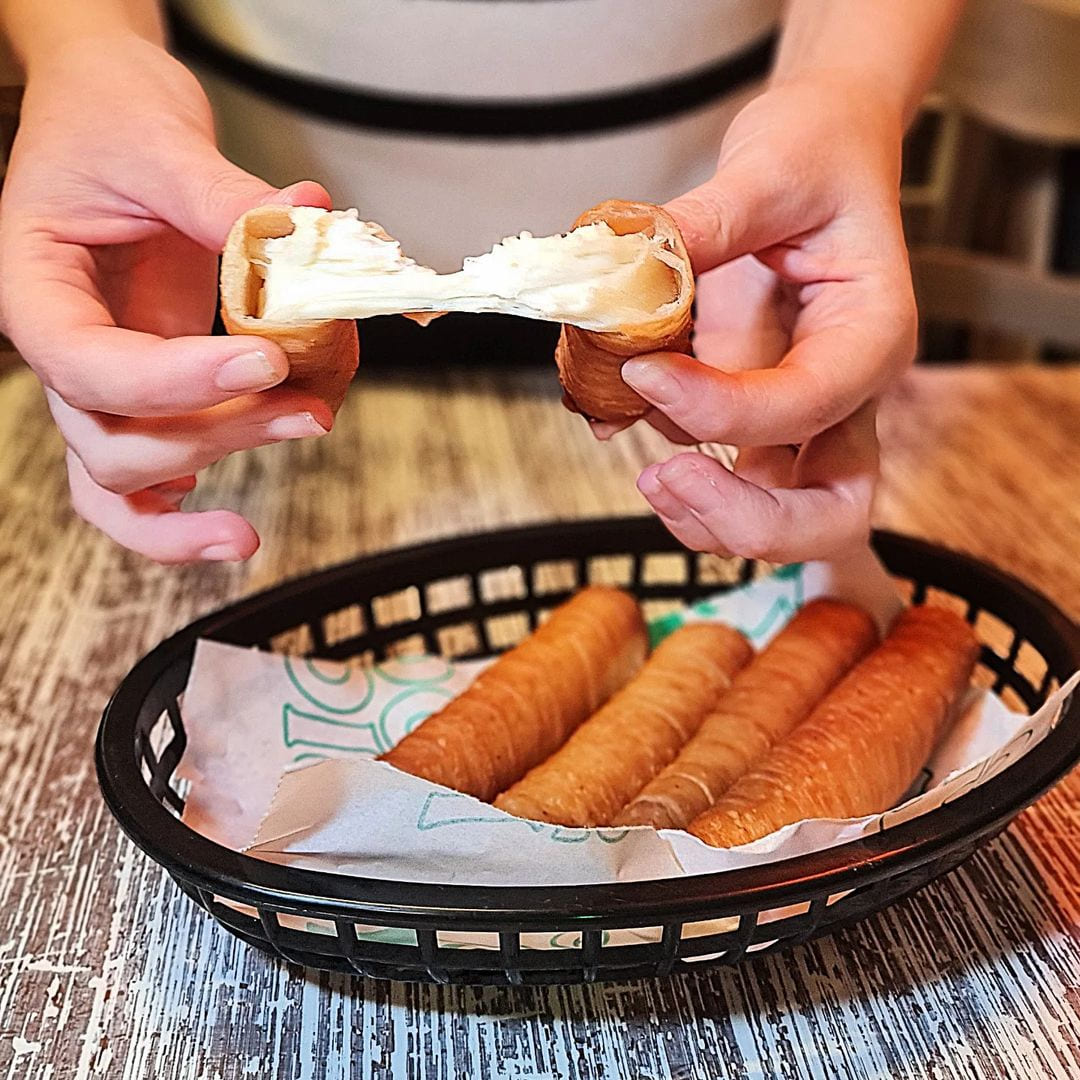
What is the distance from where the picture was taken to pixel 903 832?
2.02 feet

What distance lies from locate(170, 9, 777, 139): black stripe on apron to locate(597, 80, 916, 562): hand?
615mm

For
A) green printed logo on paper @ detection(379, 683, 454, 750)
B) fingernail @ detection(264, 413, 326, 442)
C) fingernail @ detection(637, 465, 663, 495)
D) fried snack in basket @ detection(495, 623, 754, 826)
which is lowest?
green printed logo on paper @ detection(379, 683, 454, 750)

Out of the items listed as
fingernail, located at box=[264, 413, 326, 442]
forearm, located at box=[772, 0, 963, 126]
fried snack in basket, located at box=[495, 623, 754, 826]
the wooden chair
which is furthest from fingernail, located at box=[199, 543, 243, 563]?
the wooden chair

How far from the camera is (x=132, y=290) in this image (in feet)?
2.69

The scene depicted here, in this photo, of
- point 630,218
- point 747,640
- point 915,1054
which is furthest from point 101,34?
point 915,1054

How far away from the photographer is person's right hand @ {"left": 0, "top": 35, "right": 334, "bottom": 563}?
2.07ft

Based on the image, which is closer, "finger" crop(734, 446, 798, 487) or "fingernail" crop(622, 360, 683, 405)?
"fingernail" crop(622, 360, 683, 405)

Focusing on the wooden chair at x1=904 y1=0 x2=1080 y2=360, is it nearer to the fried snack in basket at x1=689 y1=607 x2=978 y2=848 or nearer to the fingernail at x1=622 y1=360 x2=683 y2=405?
the fried snack in basket at x1=689 y1=607 x2=978 y2=848

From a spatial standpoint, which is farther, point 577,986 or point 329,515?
point 329,515

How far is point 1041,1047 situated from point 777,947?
0.16 m

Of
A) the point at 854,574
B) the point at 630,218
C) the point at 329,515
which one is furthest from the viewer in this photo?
the point at 329,515

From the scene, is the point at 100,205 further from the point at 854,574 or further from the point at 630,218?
the point at 854,574

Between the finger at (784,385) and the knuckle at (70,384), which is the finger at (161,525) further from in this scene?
the finger at (784,385)

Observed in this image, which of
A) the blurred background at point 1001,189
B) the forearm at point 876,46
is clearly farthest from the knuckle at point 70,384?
the blurred background at point 1001,189
